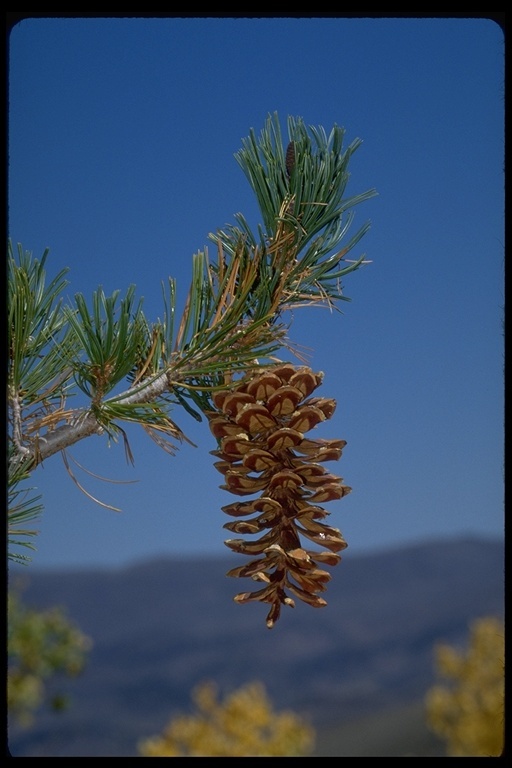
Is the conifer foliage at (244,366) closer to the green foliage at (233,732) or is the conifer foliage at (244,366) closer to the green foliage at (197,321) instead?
the green foliage at (197,321)

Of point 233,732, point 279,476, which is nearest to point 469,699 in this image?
point 233,732

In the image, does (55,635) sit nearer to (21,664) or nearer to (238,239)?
(21,664)

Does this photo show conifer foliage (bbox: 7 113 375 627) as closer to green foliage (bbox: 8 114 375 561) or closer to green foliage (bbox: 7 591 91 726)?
green foliage (bbox: 8 114 375 561)

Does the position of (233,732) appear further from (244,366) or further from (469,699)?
(244,366)

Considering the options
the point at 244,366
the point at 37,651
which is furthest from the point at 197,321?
the point at 37,651

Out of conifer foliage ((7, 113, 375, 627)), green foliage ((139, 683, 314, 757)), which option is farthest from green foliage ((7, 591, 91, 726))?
conifer foliage ((7, 113, 375, 627))

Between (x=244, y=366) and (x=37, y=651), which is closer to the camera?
(x=244, y=366)

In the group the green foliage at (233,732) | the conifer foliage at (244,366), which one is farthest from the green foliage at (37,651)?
the conifer foliage at (244,366)

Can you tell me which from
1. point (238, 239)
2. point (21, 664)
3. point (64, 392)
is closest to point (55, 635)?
point (21, 664)

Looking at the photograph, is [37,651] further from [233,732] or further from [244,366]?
[244,366]
